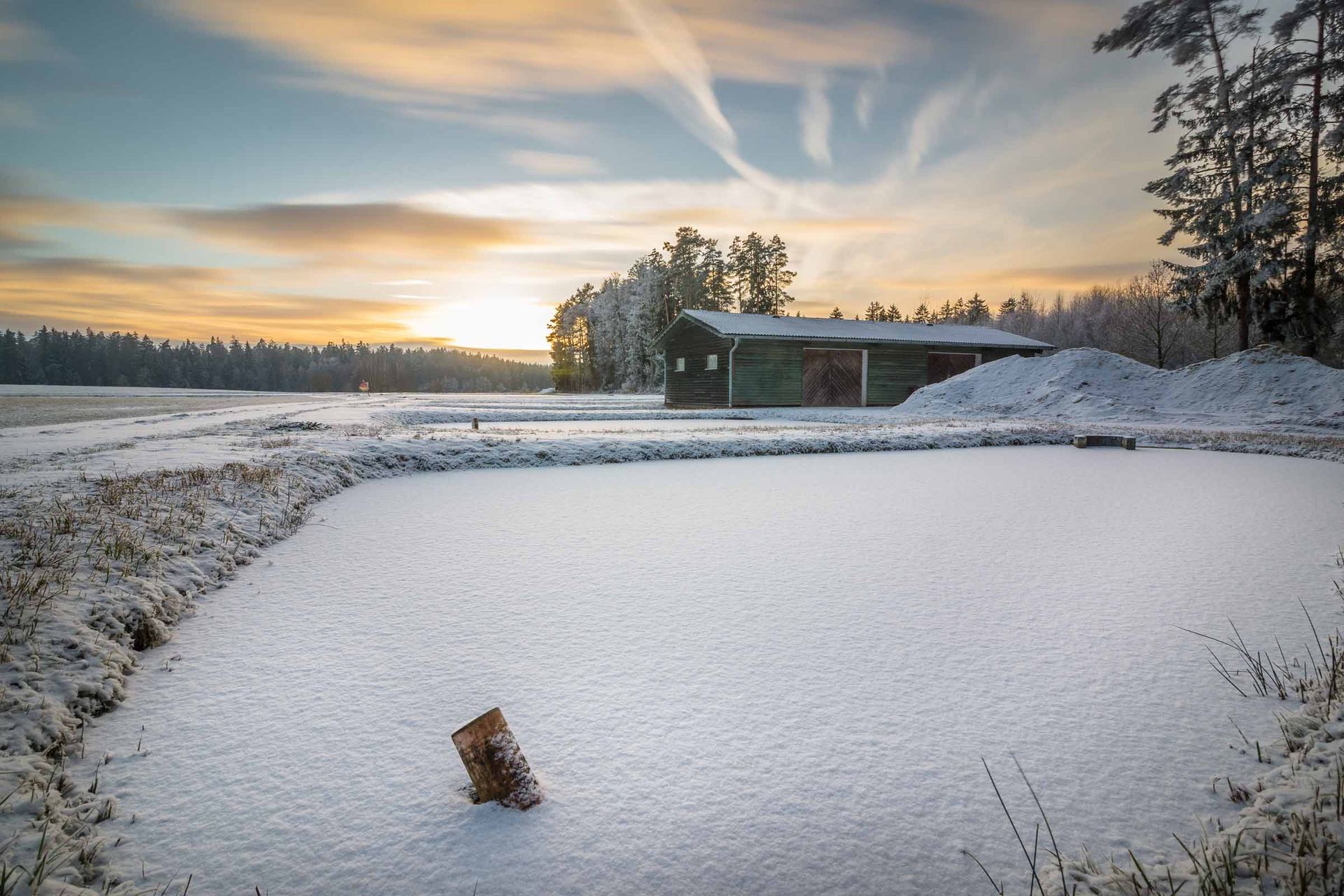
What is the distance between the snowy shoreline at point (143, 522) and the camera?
1938 millimetres

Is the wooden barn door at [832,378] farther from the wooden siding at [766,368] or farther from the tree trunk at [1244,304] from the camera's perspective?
the tree trunk at [1244,304]

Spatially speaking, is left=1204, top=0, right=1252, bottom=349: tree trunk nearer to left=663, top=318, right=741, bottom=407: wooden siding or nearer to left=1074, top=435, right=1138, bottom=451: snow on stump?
left=1074, top=435, right=1138, bottom=451: snow on stump

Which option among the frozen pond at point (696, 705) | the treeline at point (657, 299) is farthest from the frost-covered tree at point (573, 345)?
the frozen pond at point (696, 705)

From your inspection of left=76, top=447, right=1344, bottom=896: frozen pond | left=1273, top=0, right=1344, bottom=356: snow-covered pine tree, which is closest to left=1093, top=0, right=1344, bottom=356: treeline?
left=1273, top=0, right=1344, bottom=356: snow-covered pine tree

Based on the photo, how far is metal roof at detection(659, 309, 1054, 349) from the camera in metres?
26.7

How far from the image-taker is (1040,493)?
7785mm

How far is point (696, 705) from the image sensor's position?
102 inches

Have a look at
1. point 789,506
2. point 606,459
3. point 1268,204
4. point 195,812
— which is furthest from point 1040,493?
point 1268,204

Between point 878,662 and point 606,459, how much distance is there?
8435 millimetres

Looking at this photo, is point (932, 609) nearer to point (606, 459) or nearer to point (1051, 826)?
point (1051, 826)

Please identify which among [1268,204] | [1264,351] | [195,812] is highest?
[1268,204]

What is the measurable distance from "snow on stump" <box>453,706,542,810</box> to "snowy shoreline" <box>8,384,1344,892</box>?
88cm

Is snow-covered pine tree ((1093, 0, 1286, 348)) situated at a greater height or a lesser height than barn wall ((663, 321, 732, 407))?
greater

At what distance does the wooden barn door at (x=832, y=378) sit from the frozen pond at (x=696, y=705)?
23014mm
